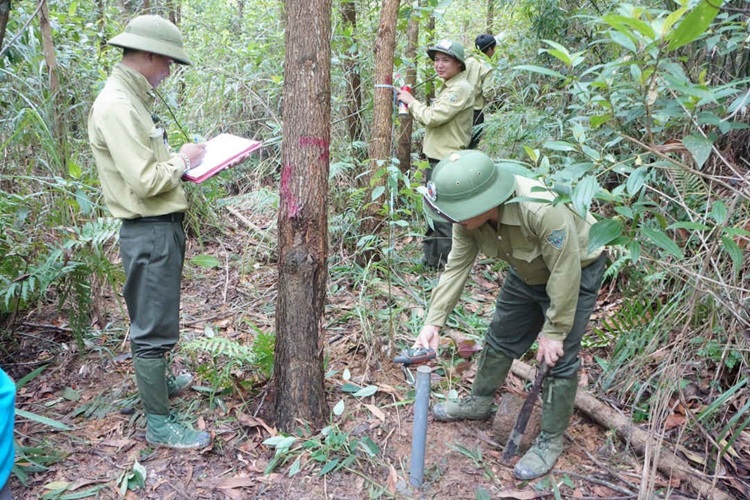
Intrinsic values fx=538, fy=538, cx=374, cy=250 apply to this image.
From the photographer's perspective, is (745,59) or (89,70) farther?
(89,70)

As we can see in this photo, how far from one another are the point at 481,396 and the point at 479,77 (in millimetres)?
3160

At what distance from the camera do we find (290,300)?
2.81 metres

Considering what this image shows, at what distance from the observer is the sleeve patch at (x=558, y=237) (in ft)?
8.31

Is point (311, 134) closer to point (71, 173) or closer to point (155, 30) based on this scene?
point (155, 30)

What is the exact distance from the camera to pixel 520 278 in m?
3.07

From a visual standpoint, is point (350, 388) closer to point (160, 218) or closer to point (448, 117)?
point (160, 218)

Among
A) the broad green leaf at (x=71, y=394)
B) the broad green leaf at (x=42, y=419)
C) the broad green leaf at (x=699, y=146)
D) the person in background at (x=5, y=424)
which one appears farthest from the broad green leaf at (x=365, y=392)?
the broad green leaf at (x=699, y=146)

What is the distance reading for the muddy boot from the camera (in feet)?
9.45

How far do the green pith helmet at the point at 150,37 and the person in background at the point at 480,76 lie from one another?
3.03 meters

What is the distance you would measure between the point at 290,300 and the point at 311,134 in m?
0.86

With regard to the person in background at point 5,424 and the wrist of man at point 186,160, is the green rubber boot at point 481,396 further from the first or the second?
the person in background at point 5,424

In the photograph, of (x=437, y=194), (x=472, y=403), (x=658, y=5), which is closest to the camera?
(x=437, y=194)

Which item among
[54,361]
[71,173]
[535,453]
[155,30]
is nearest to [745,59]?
[535,453]

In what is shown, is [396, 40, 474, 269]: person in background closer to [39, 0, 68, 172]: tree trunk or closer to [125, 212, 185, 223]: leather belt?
[125, 212, 185, 223]: leather belt
